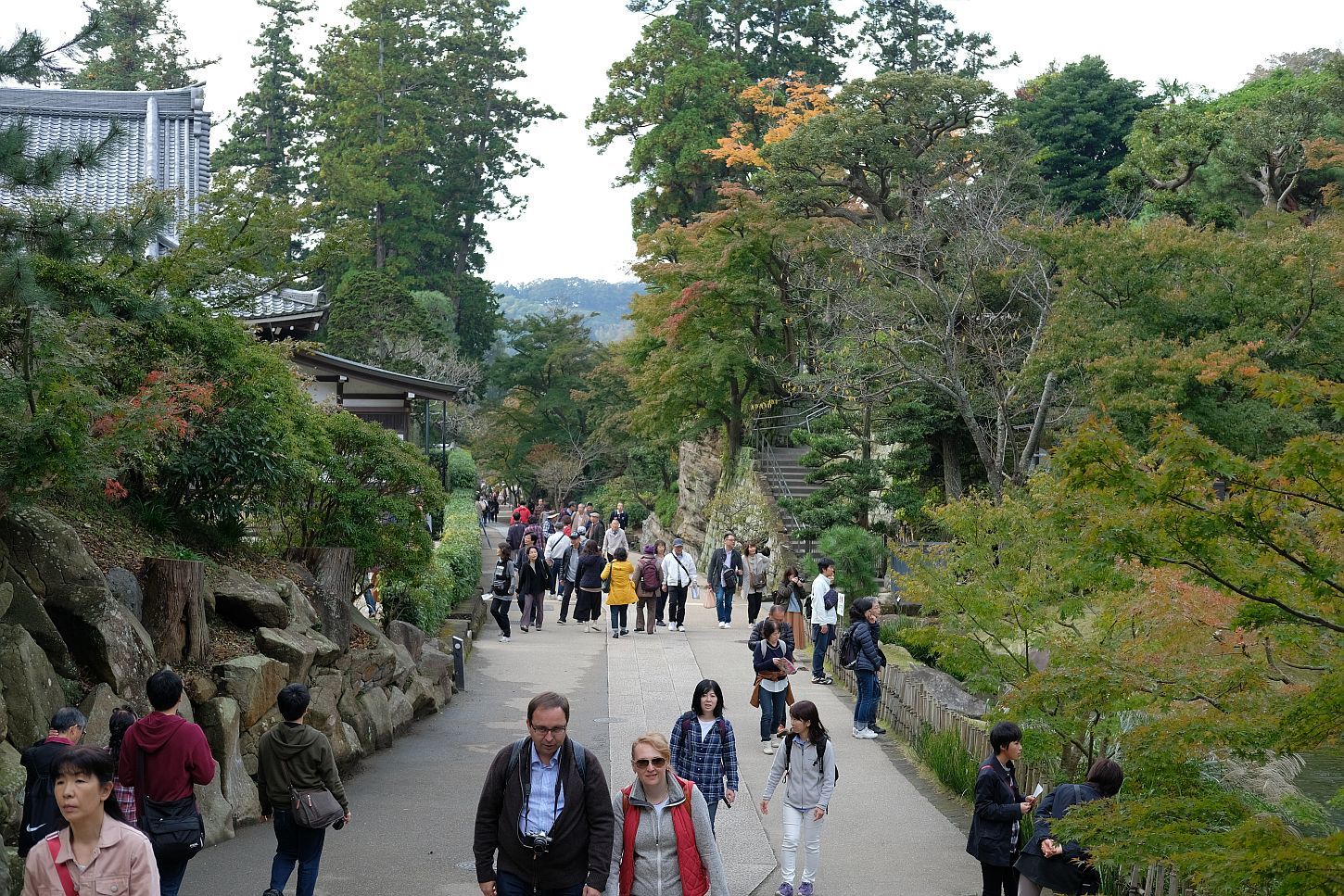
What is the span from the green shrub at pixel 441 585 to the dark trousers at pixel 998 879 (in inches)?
360

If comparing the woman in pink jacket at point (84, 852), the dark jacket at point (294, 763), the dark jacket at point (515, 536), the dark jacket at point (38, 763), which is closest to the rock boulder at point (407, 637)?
the dark jacket at point (515, 536)

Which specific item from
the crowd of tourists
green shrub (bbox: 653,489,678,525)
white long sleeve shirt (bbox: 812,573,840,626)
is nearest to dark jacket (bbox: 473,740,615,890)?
the crowd of tourists

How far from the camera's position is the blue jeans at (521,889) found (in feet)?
17.7

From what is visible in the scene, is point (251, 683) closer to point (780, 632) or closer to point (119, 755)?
point (119, 755)

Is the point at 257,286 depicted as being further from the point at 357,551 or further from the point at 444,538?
the point at 444,538

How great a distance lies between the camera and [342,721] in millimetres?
11406

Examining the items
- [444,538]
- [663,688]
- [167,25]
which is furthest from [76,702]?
[167,25]

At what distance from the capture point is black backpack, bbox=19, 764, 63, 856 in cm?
593

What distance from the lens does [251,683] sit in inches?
373

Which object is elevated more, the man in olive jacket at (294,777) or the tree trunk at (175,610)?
the tree trunk at (175,610)

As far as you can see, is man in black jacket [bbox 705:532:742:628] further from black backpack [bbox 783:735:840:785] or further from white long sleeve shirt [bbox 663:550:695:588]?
black backpack [bbox 783:735:840:785]

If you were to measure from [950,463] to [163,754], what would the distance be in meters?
26.3

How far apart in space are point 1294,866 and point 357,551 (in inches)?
453

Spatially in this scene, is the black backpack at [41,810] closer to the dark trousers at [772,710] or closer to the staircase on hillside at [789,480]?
the dark trousers at [772,710]
